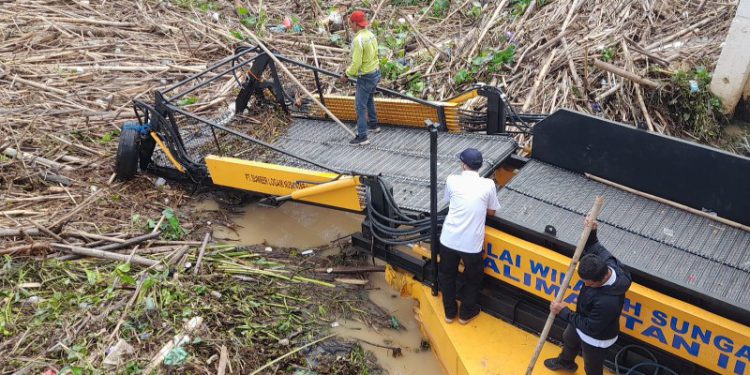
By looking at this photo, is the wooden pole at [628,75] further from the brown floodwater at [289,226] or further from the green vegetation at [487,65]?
the brown floodwater at [289,226]

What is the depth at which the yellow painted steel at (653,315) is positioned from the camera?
351 centimetres

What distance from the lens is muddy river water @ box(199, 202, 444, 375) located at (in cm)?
532

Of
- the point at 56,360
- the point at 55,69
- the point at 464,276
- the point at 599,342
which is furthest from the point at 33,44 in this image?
the point at 599,342

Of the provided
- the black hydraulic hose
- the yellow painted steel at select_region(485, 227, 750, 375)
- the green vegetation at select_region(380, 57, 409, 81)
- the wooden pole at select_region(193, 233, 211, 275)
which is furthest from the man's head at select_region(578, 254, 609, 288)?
the green vegetation at select_region(380, 57, 409, 81)

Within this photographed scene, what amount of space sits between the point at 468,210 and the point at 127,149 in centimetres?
437

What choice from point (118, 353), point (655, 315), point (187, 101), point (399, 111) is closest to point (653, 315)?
point (655, 315)

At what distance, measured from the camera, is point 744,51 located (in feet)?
22.3

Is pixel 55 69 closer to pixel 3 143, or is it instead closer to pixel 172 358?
pixel 3 143

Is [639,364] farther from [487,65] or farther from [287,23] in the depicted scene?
[287,23]

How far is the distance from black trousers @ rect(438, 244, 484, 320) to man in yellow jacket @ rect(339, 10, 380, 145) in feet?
7.90

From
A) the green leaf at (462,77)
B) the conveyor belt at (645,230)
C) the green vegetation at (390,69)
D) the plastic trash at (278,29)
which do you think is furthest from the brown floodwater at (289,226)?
the plastic trash at (278,29)

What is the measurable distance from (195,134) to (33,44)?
191 inches

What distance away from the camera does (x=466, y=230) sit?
425 cm

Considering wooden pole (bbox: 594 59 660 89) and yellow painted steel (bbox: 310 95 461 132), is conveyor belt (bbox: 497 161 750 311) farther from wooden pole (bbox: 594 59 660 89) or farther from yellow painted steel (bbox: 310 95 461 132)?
wooden pole (bbox: 594 59 660 89)
